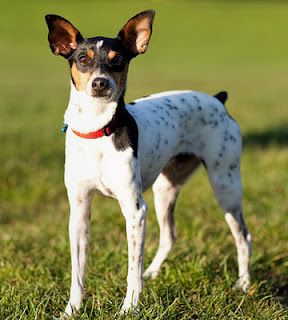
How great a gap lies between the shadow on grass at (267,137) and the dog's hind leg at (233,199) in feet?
20.6

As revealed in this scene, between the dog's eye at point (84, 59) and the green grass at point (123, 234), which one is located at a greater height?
the dog's eye at point (84, 59)

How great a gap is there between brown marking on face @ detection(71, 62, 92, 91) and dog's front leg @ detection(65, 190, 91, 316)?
747mm

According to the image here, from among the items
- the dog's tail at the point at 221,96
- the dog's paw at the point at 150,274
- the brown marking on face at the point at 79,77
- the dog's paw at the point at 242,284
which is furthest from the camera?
the dog's tail at the point at 221,96

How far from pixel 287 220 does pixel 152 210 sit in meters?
1.51

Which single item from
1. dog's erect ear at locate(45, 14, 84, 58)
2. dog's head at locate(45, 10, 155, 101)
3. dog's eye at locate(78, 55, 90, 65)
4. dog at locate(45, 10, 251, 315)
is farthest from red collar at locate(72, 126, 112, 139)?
dog's erect ear at locate(45, 14, 84, 58)

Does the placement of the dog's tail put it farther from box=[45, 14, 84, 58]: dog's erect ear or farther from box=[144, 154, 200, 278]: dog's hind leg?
box=[45, 14, 84, 58]: dog's erect ear

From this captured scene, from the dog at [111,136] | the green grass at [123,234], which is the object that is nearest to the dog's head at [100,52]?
the dog at [111,136]

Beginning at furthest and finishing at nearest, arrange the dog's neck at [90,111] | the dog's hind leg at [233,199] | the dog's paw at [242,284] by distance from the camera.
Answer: the dog's hind leg at [233,199] < the dog's paw at [242,284] < the dog's neck at [90,111]

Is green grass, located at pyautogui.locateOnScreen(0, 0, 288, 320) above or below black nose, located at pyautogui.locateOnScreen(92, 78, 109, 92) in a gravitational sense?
below

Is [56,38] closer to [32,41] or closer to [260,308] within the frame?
[260,308]

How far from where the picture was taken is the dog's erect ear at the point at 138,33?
15.4ft

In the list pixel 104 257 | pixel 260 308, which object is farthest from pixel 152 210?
pixel 260 308

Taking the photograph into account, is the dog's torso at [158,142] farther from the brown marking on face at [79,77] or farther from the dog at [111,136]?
the brown marking on face at [79,77]

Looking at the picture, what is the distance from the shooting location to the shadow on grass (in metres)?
12.3
